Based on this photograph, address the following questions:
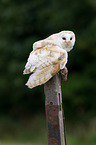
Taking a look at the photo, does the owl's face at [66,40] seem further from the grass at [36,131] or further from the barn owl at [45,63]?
the grass at [36,131]

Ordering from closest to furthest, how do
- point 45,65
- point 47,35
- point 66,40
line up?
point 45,65 < point 66,40 < point 47,35

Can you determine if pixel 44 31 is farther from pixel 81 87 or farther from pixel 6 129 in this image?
pixel 6 129

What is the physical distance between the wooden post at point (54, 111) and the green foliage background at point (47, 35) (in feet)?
17.6

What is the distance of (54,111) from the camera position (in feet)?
8.27

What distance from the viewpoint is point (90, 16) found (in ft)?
26.9

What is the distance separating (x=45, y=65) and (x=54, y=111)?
0.43 m

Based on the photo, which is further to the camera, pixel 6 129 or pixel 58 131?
pixel 6 129

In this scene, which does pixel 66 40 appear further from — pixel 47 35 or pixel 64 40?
pixel 47 35

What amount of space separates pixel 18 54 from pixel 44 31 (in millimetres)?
1182

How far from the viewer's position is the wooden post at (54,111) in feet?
8.23

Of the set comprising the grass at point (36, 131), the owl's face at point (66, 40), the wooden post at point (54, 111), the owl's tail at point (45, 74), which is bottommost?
the grass at point (36, 131)

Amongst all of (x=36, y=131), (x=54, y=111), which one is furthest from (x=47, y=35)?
(x=54, y=111)

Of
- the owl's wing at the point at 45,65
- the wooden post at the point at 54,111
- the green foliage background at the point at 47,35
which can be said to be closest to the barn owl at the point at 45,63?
the owl's wing at the point at 45,65

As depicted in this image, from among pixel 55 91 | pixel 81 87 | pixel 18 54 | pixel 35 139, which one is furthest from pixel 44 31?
pixel 55 91
